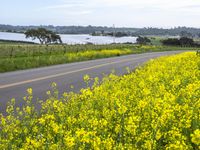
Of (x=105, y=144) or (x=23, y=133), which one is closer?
(x=105, y=144)

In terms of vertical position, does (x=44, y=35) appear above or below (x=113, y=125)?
below

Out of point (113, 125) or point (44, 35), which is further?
point (44, 35)

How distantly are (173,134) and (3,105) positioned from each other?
730 cm

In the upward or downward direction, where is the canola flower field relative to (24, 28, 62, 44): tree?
upward

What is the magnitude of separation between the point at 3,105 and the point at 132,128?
7034 millimetres

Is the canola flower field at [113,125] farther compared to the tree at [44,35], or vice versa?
the tree at [44,35]

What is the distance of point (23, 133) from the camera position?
19.9 ft

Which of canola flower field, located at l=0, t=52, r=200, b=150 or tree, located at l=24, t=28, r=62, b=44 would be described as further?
tree, located at l=24, t=28, r=62, b=44

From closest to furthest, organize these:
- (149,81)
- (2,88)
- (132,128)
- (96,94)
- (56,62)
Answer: (132,128)
(96,94)
(149,81)
(2,88)
(56,62)

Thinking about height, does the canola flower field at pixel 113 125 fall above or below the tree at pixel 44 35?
above

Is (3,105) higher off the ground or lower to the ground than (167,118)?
lower

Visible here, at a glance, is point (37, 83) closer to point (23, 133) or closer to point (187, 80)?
point (187, 80)

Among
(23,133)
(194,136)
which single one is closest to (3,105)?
(23,133)

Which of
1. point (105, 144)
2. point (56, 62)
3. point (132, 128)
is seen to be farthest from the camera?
point (56, 62)
